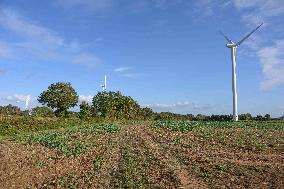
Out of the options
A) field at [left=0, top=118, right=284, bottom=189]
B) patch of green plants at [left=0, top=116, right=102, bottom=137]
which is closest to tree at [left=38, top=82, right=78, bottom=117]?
patch of green plants at [left=0, top=116, right=102, bottom=137]

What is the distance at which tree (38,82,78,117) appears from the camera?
3620 inches

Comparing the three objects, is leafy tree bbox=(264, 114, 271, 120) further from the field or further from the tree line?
the field

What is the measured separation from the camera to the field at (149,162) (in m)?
18.2

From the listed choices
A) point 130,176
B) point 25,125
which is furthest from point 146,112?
point 130,176

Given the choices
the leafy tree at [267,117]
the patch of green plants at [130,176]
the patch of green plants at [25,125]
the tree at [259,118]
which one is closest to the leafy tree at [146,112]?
the tree at [259,118]

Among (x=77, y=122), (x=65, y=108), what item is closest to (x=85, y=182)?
→ (x=77, y=122)

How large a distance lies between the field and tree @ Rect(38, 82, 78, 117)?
58.7 metres

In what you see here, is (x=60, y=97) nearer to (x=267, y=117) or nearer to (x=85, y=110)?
(x=85, y=110)

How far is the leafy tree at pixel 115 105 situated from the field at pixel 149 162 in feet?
176

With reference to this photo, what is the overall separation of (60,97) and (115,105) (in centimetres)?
1191

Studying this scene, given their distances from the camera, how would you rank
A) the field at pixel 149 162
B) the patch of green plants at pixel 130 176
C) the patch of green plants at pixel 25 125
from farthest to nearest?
the patch of green plants at pixel 25 125, the field at pixel 149 162, the patch of green plants at pixel 130 176

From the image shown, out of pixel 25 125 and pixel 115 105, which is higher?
pixel 115 105

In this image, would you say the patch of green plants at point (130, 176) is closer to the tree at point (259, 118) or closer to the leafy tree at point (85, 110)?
the leafy tree at point (85, 110)

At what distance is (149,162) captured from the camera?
22.2 metres
